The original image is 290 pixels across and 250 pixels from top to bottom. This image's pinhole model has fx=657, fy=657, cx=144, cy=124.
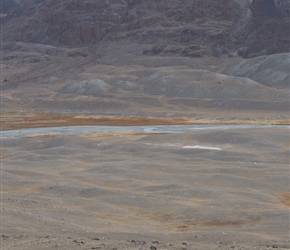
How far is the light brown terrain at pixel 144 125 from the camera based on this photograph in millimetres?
22109

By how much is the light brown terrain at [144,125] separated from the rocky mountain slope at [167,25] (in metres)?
0.31

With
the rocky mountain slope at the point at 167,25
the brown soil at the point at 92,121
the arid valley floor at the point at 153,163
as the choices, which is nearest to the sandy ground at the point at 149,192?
the arid valley floor at the point at 153,163

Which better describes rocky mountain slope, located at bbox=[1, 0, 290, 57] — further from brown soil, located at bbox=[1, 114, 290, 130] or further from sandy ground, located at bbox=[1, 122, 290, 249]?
sandy ground, located at bbox=[1, 122, 290, 249]

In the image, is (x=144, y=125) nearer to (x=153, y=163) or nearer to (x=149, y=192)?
(x=153, y=163)

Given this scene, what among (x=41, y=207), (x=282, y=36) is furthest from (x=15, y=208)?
(x=282, y=36)

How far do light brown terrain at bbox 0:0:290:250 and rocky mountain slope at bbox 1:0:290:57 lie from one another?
0.31 metres

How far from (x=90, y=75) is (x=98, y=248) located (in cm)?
9725

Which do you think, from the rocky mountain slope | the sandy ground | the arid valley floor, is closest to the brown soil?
the arid valley floor

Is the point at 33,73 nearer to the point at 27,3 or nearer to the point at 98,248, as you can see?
the point at 27,3

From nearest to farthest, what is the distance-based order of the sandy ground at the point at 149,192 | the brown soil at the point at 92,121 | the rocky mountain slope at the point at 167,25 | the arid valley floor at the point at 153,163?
the sandy ground at the point at 149,192, the arid valley floor at the point at 153,163, the brown soil at the point at 92,121, the rocky mountain slope at the point at 167,25

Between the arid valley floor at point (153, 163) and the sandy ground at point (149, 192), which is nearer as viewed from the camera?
the sandy ground at point (149, 192)

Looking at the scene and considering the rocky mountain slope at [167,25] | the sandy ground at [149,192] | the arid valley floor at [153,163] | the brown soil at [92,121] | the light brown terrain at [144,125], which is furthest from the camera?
the rocky mountain slope at [167,25]

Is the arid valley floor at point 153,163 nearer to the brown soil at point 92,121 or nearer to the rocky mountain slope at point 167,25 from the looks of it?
the brown soil at point 92,121

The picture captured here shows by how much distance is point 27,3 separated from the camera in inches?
6993
